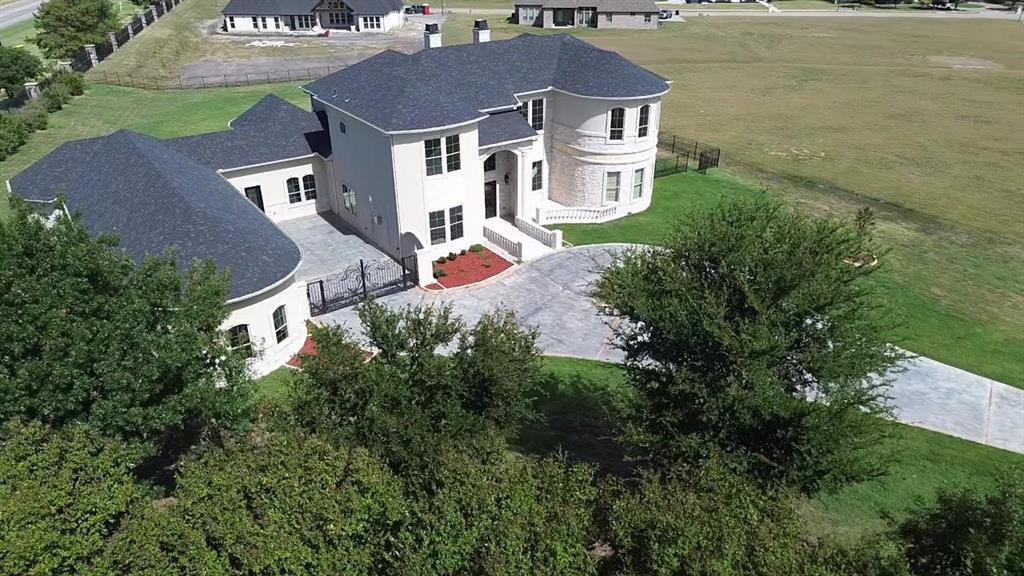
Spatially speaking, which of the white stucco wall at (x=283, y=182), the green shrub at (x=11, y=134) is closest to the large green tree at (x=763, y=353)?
the white stucco wall at (x=283, y=182)

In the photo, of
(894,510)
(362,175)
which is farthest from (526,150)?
(894,510)

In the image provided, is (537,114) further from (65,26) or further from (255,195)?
(65,26)

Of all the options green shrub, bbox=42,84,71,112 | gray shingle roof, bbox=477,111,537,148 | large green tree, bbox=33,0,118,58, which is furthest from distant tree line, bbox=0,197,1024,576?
large green tree, bbox=33,0,118,58

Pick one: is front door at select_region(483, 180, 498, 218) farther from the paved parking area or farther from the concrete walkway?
the paved parking area

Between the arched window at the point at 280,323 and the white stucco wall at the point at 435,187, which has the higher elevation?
the white stucco wall at the point at 435,187

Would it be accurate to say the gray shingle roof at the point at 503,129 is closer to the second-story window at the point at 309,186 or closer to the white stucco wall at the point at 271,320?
the second-story window at the point at 309,186
